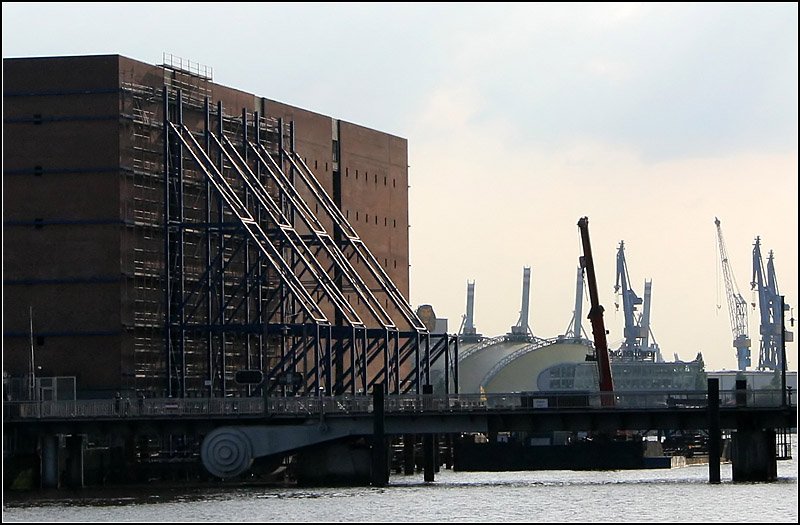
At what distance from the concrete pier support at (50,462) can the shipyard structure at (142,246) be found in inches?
387

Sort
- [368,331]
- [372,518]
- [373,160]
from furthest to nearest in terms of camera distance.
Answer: [373,160] → [368,331] → [372,518]

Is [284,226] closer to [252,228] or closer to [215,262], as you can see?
[252,228]

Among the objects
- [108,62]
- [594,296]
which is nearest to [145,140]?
[108,62]

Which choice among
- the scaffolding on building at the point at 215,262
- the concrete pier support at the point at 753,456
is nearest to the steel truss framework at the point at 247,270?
the scaffolding on building at the point at 215,262

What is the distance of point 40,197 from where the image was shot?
389 ft

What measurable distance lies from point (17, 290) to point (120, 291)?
18.6 ft

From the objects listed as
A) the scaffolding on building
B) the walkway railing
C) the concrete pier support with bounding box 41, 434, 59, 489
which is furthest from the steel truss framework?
the concrete pier support with bounding box 41, 434, 59, 489

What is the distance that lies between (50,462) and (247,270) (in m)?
26.1

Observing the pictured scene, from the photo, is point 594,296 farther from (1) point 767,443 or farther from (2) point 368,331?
(1) point 767,443

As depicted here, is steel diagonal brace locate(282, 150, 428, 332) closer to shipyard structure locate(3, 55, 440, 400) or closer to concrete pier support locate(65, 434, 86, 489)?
shipyard structure locate(3, 55, 440, 400)

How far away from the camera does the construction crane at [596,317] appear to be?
135 meters

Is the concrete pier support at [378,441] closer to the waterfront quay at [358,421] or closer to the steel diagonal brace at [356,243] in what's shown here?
the waterfront quay at [358,421]

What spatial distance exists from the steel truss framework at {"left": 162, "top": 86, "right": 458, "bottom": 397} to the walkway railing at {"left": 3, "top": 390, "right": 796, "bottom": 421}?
1412cm

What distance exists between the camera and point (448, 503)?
283 ft
